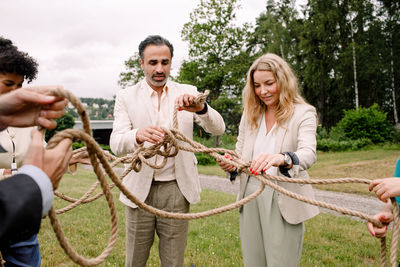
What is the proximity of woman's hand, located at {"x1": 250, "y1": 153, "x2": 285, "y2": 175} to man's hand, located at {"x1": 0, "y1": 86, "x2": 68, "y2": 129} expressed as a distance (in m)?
1.11

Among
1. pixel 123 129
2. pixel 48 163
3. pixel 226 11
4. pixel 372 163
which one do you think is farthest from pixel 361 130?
pixel 48 163

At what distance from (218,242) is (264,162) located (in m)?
2.69

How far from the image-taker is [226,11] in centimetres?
2112

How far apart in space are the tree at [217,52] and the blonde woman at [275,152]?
1793 cm

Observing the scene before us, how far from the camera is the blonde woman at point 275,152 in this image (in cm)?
209

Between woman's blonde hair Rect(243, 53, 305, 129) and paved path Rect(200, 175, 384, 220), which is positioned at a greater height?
woman's blonde hair Rect(243, 53, 305, 129)

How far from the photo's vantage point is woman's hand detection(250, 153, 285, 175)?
1.74 meters

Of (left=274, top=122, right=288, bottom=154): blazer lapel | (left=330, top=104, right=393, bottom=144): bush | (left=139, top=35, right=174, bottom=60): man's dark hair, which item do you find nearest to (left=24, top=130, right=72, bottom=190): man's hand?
(left=274, top=122, right=288, bottom=154): blazer lapel

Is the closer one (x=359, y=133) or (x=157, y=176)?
Answer: (x=157, y=176)

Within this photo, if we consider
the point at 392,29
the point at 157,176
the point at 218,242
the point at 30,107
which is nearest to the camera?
the point at 30,107

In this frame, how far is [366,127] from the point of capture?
18.3 meters

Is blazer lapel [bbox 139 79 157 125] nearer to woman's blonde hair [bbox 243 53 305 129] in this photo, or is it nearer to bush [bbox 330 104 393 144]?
woman's blonde hair [bbox 243 53 305 129]

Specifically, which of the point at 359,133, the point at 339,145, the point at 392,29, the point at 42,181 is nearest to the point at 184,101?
the point at 42,181

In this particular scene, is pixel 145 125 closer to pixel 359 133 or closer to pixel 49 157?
pixel 49 157
